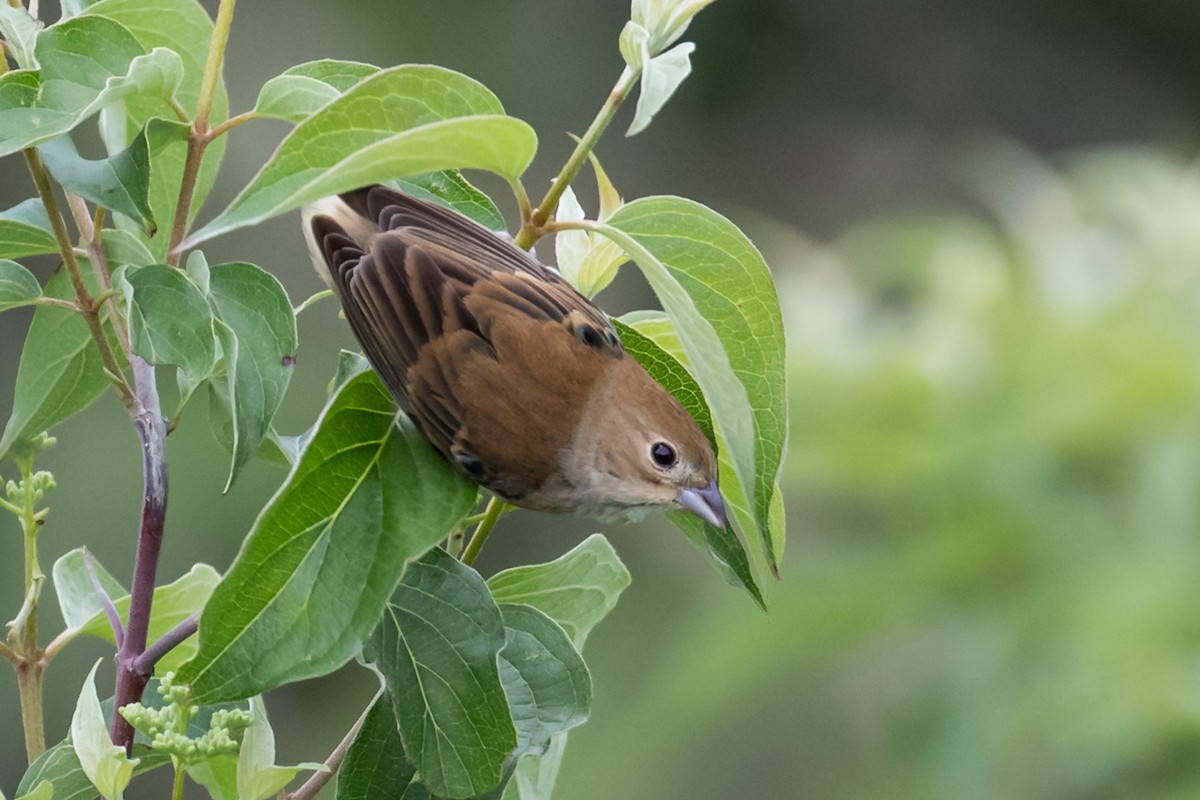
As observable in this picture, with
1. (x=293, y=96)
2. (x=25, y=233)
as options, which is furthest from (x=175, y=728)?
(x=293, y=96)

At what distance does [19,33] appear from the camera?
150 centimetres

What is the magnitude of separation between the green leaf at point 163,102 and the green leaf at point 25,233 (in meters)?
0.10

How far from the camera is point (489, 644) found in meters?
1.45

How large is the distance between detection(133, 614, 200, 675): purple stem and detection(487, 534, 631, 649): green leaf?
0.40 meters

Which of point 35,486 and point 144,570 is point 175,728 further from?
point 35,486

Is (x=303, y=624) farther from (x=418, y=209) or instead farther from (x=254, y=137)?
(x=254, y=137)

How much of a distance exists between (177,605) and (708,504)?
27.1 inches

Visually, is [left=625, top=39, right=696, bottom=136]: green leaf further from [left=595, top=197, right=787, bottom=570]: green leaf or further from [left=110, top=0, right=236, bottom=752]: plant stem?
[left=110, top=0, right=236, bottom=752]: plant stem

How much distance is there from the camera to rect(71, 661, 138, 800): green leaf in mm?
1385

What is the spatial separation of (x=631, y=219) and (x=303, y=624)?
0.54 m

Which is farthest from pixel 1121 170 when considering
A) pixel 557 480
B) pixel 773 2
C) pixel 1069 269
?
pixel 773 2

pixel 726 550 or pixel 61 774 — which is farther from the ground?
pixel 726 550

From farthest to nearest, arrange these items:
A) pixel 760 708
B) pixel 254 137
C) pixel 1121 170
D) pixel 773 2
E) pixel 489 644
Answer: pixel 773 2 → pixel 254 137 → pixel 760 708 → pixel 1121 170 → pixel 489 644

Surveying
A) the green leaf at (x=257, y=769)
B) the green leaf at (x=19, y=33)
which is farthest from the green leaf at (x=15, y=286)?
the green leaf at (x=257, y=769)
